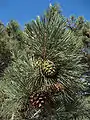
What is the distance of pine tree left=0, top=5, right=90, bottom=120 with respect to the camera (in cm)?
91

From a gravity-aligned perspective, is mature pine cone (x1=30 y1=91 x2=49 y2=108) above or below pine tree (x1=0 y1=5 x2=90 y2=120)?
below

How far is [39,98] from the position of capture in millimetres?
880

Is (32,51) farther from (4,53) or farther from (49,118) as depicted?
(4,53)

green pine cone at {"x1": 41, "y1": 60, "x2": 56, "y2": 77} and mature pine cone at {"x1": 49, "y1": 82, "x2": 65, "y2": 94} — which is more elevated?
green pine cone at {"x1": 41, "y1": 60, "x2": 56, "y2": 77}

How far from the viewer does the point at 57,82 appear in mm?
924

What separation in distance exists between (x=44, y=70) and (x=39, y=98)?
105 millimetres

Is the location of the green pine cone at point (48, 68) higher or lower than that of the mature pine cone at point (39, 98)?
higher

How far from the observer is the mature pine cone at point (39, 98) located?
34.8 inches

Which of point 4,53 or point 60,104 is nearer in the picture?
point 60,104

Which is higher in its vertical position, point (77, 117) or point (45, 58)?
point (45, 58)

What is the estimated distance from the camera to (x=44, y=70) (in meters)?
0.90

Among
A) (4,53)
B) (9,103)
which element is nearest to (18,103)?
(9,103)

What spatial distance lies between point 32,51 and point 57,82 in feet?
0.53

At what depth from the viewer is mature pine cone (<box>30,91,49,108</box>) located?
88 centimetres
